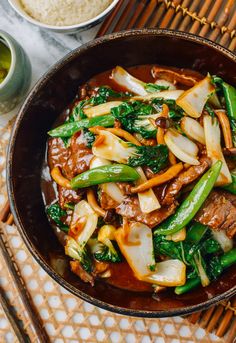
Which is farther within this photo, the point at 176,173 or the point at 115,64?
the point at 115,64

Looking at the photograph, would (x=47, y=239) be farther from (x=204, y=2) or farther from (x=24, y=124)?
(x=204, y=2)

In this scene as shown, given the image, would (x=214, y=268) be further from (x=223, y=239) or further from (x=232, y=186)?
(x=232, y=186)

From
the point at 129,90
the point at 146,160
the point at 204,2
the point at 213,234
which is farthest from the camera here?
the point at 204,2

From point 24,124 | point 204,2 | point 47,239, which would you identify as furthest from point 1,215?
point 204,2

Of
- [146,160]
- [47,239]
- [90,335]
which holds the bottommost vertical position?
[90,335]

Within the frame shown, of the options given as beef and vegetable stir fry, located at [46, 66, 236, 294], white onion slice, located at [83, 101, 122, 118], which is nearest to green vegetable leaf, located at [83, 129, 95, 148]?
beef and vegetable stir fry, located at [46, 66, 236, 294]

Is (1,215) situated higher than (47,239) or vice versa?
(47,239)

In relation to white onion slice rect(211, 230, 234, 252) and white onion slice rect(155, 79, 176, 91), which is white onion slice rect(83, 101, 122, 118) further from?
white onion slice rect(211, 230, 234, 252)
